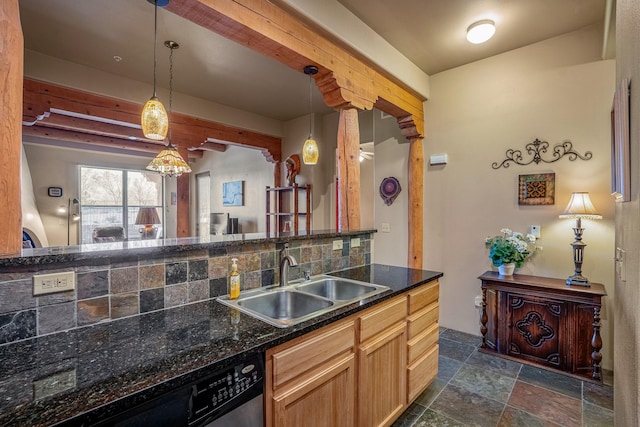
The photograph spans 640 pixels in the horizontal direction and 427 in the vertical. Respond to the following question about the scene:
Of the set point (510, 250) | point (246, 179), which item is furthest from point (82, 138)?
point (510, 250)

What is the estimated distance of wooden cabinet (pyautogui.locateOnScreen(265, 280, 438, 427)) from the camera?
1.19 metres

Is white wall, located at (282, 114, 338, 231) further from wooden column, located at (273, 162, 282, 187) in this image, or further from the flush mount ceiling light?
the flush mount ceiling light

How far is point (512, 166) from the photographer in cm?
301

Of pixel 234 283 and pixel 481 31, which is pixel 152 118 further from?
pixel 481 31

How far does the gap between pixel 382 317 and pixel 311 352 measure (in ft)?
1.82

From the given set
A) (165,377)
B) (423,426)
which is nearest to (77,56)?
A: (165,377)

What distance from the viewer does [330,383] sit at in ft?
4.52

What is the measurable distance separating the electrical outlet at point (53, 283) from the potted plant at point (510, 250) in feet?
10.2

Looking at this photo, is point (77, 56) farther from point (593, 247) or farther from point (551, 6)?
point (593, 247)

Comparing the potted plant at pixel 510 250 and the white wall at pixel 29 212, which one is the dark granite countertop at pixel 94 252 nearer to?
the potted plant at pixel 510 250

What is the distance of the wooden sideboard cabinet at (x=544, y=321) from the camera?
2.39 metres

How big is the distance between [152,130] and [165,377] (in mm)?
1906

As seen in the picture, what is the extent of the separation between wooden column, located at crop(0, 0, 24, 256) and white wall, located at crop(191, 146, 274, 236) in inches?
178

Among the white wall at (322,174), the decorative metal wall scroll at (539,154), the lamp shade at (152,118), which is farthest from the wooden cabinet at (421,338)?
the white wall at (322,174)
